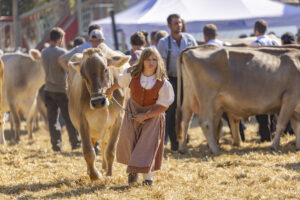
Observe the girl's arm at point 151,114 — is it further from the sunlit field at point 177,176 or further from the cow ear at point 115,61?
the cow ear at point 115,61

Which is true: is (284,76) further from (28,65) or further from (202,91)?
(28,65)

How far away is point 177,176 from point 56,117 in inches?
152

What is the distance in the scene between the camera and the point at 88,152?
23.2ft

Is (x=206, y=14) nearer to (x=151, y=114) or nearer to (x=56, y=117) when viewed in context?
(x=56, y=117)

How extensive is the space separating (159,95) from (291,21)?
33.6 feet

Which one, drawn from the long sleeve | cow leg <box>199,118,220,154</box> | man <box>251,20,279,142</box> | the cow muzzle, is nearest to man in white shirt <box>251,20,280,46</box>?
man <box>251,20,279,142</box>

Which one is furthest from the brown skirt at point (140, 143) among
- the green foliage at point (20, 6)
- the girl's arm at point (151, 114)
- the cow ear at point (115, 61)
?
the green foliage at point (20, 6)

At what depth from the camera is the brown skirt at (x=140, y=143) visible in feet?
21.2

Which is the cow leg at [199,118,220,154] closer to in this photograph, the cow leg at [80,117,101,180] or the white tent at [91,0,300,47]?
the cow leg at [80,117,101,180]

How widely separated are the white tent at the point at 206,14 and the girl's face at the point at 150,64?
9.17 meters

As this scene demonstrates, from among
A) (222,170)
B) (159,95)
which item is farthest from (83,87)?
(222,170)

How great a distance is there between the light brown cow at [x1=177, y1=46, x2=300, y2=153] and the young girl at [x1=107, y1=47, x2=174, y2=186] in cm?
290

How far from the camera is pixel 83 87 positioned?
7.07 meters

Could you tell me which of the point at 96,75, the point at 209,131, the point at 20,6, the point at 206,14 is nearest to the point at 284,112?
the point at 209,131
